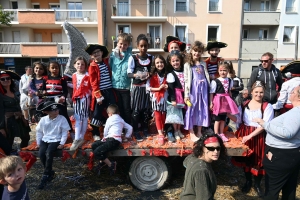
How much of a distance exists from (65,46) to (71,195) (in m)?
19.0

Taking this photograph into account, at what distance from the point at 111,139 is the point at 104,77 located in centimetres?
118

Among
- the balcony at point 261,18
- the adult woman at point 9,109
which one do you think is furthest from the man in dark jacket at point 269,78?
the balcony at point 261,18

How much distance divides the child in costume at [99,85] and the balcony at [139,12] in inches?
691

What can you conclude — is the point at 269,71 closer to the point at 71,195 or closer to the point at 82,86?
the point at 82,86

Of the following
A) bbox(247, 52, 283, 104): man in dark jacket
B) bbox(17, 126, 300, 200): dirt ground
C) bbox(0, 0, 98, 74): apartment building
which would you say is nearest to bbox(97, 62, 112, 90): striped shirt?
bbox(17, 126, 300, 200): dirt ground

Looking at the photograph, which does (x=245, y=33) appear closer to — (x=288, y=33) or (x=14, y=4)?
(x=288, y=33)

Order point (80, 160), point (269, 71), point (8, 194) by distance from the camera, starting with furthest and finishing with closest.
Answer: point (80, 160) → point (269, 71) → point (8, 194)

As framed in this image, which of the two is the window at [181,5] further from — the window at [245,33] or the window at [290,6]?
the window at [290,6]

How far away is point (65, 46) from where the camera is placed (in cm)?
2030

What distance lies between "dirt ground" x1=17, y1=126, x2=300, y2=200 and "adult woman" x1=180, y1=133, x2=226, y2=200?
149 centimetres

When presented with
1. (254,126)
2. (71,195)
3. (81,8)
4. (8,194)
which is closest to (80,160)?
(71,195)

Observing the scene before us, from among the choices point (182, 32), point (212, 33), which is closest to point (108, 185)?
point (182, 32)

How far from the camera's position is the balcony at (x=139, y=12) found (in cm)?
2042

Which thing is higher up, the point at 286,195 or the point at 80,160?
the point at 286,195
